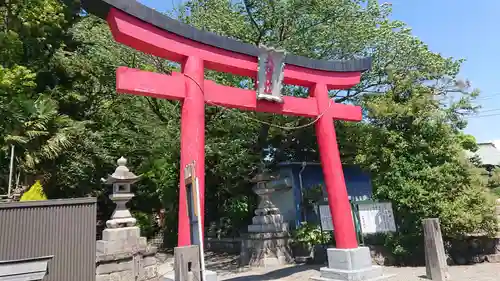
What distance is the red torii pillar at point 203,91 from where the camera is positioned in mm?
6199

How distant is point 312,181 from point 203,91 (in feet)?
32.6

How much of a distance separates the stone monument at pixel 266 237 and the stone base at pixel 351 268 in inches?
133

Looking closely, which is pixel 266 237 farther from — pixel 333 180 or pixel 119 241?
pixel 119 241

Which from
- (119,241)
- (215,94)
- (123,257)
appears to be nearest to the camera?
(215,94)

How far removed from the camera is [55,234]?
6.16 m

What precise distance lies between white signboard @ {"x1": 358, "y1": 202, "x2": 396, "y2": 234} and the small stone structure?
6388 millimetres

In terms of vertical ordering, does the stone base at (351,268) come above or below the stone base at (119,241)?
below

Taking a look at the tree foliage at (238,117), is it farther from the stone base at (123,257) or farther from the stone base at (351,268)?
the stone base at (123,257)

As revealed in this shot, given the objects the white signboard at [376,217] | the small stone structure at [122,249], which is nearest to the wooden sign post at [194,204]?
the small stone structure at [122,249]

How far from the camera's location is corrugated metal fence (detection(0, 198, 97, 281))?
19.1 ft

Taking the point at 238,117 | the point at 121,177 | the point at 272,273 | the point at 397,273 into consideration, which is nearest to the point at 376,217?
the point at 397,273

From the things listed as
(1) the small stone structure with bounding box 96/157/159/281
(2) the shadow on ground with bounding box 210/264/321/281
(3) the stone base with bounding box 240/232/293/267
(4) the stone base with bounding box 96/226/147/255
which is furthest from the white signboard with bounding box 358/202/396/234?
(4) the stone base with bounding box 96/226/147/255

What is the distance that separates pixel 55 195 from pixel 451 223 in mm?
14660

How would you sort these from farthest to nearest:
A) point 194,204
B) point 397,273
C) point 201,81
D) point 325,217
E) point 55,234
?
point 325,217 < point 397,273 < point 201,81 < point 55,234 < point 194,204
